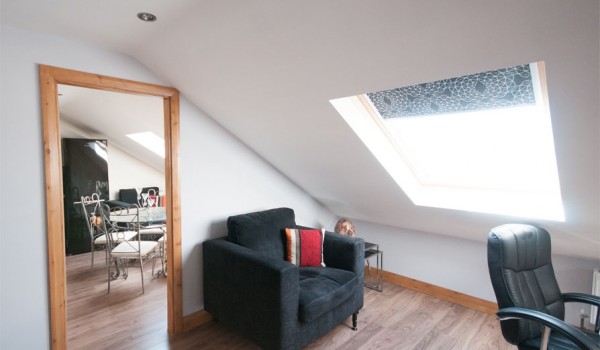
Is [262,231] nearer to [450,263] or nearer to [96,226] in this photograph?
[450,263]

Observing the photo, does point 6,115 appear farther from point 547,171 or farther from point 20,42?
point 547,171

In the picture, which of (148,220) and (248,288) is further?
(148,220)

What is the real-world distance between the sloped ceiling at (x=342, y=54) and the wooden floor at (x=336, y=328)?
859mm

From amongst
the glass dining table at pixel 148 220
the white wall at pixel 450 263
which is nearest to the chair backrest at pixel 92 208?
the glass dining table at pixel 148 220

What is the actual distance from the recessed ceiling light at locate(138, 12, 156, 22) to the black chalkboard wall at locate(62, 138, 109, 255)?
3.80 meters

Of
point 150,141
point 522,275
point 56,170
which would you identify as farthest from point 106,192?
point 522,275

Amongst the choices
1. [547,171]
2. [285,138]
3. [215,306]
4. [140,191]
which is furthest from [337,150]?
[140,191]

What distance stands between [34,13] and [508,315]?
9.33 ft

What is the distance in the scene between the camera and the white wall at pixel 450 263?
2416mm

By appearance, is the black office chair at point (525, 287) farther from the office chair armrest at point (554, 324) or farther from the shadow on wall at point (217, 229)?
the shadow on wall at point (217, 229)

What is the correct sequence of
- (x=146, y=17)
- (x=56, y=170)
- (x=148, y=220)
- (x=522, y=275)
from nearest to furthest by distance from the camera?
(x=146, y=17) < (x=522, y=275) < (x=56, y=170) < (x=148, y=220)

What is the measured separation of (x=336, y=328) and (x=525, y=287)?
1460 mm

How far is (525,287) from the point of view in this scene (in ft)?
5.52

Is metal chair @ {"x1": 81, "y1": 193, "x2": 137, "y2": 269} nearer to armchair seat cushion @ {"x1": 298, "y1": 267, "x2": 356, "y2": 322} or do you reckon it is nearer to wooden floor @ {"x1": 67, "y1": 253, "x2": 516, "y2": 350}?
wooden floor @ {"x1": 67, "y1": 253, "x2": 516, "y2": 350}
